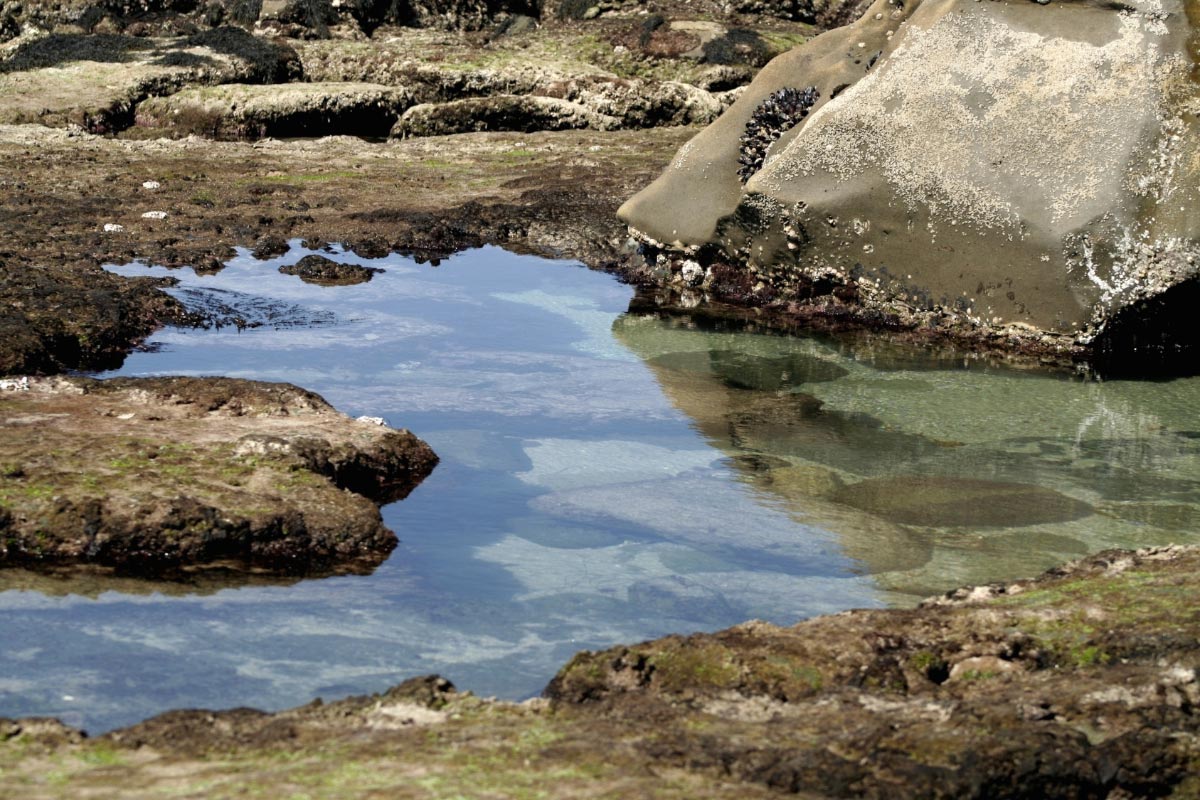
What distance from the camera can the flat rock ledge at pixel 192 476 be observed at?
19.7ft

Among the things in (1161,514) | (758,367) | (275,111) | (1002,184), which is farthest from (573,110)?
(1161,514)

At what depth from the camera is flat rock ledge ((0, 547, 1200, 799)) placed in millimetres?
3609

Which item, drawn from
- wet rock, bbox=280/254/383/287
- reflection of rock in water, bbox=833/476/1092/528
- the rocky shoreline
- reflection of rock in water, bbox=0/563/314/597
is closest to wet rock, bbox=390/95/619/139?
the rocky shoreline

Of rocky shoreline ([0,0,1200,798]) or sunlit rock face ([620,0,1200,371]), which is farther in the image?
sunlit rock face ([620,0,1200,371])

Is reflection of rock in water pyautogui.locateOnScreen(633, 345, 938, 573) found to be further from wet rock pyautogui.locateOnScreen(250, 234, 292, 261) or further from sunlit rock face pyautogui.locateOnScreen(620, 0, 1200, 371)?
wet rock pyautogui.locateOnScreen(250, 234, 292, 261)

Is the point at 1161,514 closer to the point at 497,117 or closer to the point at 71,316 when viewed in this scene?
the point at 71,316

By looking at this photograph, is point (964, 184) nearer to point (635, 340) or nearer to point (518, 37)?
point (635, 340)

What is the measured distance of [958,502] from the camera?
288 inches

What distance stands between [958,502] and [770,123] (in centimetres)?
559

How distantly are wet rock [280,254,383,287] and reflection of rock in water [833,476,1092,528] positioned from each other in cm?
589

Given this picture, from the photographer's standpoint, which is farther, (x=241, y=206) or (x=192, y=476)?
(x=241, y=206)

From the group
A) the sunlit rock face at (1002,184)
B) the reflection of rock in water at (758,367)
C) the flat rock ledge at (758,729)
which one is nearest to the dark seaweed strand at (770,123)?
the sunlit rock face at (1002,184)

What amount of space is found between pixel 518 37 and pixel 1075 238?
50.5 feet

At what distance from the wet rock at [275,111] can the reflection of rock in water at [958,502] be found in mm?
13844
